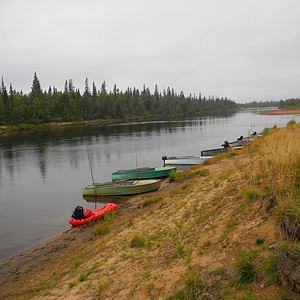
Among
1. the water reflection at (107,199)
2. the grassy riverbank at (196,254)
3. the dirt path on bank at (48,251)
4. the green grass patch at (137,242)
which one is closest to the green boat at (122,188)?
the water reflection at (107,199)

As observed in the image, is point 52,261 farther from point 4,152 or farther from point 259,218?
point 4,152

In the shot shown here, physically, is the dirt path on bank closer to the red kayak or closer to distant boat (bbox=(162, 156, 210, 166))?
the red kayak

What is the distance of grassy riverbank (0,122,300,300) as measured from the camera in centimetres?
439

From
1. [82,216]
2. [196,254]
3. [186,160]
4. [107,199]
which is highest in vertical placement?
[196,254]

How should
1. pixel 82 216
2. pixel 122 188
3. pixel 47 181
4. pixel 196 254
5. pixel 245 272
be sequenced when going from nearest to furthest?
pixel 245 272
pixel 196 254
pixel 82 216
pixel 122 188
pixel 47 181

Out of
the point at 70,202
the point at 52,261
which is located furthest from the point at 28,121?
the point at 52,261

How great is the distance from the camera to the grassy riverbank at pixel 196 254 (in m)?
4.39

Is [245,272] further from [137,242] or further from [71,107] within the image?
[71,107]

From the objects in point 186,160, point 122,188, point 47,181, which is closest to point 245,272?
point 122,188

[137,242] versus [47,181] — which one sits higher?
[137,242]

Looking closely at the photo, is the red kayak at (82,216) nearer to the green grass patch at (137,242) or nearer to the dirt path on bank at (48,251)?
the dirt path on bank at (48,251)

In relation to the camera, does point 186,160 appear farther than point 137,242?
→ Yes

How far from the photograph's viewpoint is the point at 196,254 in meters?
6.03

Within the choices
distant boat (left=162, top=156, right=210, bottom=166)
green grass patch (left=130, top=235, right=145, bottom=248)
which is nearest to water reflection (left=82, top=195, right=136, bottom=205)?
distant boat (left=162, top=156, right=210, bottom=166)
